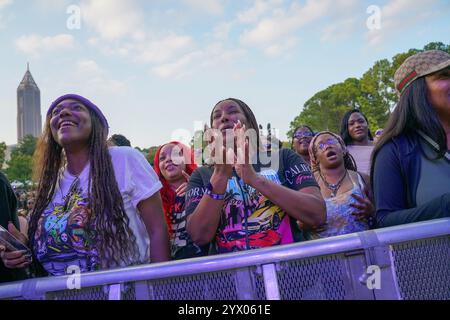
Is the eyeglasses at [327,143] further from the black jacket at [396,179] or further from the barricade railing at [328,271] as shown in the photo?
the barricade railing at [328,271]

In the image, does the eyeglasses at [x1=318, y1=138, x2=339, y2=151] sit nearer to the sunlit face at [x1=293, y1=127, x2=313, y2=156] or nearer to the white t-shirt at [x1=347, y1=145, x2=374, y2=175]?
the white t-shirt at [x1=347, y1=145, x2=374, y2=175]

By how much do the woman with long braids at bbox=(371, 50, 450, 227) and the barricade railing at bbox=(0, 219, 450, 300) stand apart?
0.25m

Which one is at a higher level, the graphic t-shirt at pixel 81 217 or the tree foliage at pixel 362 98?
the tree foliage at pixel 362 98

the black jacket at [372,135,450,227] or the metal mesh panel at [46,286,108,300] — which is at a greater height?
the black jacket at [372,135,450,227]

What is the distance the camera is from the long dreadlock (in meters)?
2.00

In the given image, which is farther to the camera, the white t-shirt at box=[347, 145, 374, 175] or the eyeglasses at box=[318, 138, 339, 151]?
the white t-shirt at box=[347, 145, 374, 175]

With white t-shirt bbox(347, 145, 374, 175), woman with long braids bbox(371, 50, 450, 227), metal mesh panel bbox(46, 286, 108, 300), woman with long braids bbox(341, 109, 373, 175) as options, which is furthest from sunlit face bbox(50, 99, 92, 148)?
woman with long braids bbox(341, 109, 373, 175)

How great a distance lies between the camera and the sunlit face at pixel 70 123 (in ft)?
7.59

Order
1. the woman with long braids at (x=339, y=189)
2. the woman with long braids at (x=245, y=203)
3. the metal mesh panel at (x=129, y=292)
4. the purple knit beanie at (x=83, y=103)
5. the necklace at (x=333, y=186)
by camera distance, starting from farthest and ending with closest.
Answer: the necklace at (x=333, y=186), the woman with long braids at (x=339, y=189), the purple knit beanie at (x=83, y=103), the woman with long braids at (x=245, y=203), the metal mesh panel at (x=129, y=292)

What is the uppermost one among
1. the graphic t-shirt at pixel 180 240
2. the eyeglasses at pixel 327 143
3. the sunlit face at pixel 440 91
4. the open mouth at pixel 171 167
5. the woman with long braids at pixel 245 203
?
the sunlit face at pixel 440 91

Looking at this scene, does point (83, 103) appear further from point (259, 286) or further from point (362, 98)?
point (362, 98)

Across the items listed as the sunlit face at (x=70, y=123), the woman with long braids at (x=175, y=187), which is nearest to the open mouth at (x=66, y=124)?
the sunlit face at (x=70, y=123)

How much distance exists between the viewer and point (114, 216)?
2047mm
